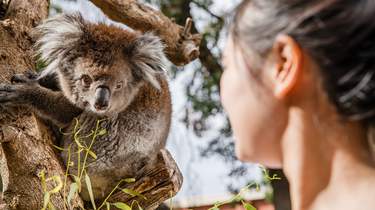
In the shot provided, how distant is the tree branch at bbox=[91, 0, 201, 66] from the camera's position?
113 inches

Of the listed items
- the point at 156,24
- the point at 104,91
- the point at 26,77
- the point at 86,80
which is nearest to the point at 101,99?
the point at 104,91

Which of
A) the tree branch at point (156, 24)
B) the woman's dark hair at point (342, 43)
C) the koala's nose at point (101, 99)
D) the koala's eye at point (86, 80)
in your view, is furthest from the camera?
the tree branch at point (156, 24)

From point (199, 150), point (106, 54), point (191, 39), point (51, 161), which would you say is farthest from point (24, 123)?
point (199, 150)

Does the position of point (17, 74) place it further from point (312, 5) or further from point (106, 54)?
point (312, 5)

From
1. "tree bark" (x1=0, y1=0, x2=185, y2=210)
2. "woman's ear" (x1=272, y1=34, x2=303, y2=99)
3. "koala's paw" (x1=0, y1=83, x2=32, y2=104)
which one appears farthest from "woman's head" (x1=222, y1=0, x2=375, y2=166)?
"koala's paw" (x1=0, y1=83, x2=32, y2=104)

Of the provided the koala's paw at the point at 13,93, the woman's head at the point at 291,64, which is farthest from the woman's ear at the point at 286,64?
the koala's paw at the point at 13,93

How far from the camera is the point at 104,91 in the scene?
7.68 feet

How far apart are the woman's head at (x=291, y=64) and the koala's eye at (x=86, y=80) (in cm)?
155

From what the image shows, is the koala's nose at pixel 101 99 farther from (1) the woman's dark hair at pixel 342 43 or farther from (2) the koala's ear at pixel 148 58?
(1) the woman's dark hair at pixel 342 43

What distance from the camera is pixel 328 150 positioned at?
875mm

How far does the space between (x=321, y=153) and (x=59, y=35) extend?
1.72 metres

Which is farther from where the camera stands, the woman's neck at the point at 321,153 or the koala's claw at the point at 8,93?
the koala's claw at the point at 8,93

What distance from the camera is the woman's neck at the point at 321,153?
853 mm

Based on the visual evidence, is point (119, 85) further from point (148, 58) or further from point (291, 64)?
point (291, 64)
